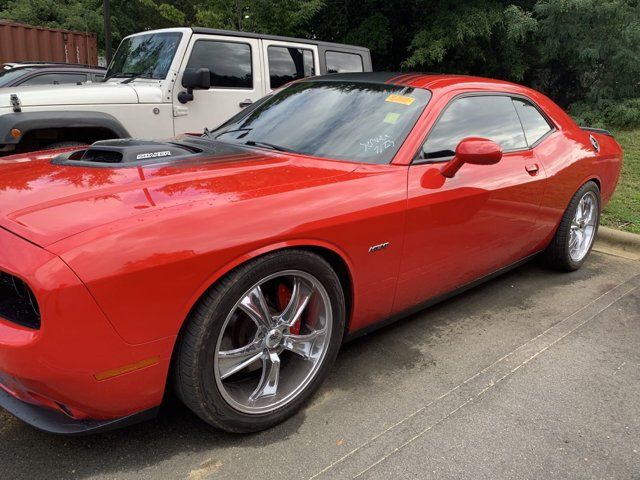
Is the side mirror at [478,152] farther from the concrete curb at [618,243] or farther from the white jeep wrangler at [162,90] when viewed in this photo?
the white jeep wrangler at [162,90]

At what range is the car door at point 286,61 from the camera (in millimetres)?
6035

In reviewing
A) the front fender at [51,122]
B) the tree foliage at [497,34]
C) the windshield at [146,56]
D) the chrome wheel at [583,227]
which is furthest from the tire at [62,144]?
the tree foliage at [497,34]

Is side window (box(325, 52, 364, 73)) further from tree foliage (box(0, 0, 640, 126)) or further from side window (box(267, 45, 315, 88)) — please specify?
tree foliage (box(0, 0, 640, 126))

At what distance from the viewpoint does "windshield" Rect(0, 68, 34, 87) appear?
773 cm

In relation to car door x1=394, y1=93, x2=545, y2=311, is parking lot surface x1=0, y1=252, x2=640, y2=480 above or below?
below

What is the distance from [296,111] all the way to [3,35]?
14.7 metres

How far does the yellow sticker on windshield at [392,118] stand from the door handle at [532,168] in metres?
1.04

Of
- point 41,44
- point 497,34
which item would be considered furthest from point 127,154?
point 41,44

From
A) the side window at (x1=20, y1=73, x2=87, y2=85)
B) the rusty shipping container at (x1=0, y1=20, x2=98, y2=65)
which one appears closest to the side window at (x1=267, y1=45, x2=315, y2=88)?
the side window at (x1=20, y1=73, x2=87, y2=85)

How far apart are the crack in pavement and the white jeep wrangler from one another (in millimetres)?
3784

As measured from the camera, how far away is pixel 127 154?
100.0 inches

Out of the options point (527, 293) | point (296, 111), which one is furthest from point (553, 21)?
point (296, 111)

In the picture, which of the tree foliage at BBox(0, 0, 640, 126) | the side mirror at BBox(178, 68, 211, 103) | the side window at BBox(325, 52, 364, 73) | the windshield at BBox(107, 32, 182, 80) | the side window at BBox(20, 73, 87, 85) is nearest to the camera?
the side mirror at BBox(178, 68, 211, 103)

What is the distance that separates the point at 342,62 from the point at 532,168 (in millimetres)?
4067
